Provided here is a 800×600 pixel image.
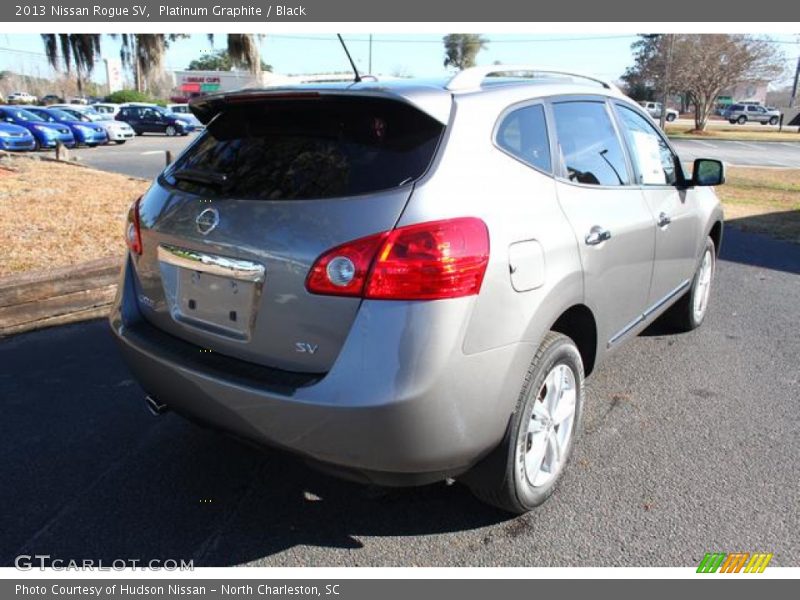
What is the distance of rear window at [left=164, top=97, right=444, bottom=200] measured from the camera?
88.1 inches

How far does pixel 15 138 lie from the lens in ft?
65.8

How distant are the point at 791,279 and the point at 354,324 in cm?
624

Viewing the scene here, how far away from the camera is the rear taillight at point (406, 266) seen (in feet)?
6.73

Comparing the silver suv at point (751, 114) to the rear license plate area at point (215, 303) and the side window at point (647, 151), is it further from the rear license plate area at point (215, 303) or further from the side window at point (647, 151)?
the rear license plate area at point (215, 303)

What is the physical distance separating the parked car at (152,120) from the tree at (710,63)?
103 ft

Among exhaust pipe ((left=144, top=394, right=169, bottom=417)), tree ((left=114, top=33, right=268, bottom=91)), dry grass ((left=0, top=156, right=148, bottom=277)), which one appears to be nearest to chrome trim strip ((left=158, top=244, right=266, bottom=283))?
exhaust pipe ((left=144, top=394, right=169, bottom=417))

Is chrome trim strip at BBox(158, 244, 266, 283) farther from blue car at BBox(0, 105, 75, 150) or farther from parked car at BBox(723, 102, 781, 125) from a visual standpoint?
parked car at BBox(723, 102, 781, 125)

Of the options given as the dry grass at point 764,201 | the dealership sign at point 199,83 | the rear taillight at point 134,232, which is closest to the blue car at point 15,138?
the dry grass at point 764,201

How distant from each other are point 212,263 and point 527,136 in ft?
4.50

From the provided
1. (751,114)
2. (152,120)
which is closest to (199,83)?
Result: (152,120)

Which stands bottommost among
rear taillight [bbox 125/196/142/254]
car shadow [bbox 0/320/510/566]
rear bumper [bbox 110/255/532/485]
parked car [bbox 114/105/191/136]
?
parked car [bbox 114/105/191/136]

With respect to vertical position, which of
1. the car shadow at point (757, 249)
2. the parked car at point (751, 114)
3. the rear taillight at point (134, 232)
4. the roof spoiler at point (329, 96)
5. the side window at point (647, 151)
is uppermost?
the roof spoiler at point (329, 96)

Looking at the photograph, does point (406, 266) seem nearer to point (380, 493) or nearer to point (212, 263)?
point (212, 263)

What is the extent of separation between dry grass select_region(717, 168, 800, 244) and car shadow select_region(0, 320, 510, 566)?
8.26 meters
